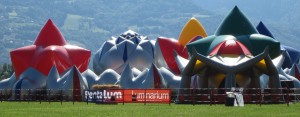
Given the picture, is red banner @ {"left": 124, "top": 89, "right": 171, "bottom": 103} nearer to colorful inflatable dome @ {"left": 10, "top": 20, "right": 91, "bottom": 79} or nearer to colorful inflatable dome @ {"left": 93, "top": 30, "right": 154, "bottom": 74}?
colorful inflatable dome @ {"left": 10, "top": 20, "right": 91, "bottom": 79}

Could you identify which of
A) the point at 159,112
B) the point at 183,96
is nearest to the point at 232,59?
the point at 183,96

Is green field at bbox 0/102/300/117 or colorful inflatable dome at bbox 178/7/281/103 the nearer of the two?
green field at bbox 0/102/300/117

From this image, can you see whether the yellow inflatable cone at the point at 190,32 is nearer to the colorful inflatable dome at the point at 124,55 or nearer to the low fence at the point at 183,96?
the colorful inflatable dome at the point at 124,55

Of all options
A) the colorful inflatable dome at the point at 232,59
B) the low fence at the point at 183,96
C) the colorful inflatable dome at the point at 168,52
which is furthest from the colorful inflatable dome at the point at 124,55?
the low fence at the point at 183,96

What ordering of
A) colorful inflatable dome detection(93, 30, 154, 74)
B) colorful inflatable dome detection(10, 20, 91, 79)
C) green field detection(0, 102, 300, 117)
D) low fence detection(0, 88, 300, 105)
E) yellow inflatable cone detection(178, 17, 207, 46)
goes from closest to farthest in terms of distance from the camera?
green field detection(0, 102, 300, 117) → low fence detection(0, 88, 300, 105) → colorful inflatable dome detection(10, 20, 91, 79) → yellow inflatable cone detection(178, 17, 207, 46) → colorful inflatable dome detection(93, 30, 154, 74)

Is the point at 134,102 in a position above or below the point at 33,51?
below

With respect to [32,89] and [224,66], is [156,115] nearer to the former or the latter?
[224,66]

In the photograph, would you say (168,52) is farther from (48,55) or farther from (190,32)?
(48,55)

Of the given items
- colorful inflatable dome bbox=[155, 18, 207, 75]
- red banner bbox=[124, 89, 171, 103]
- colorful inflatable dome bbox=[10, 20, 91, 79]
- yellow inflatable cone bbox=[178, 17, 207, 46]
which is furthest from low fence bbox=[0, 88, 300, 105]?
yellow inflatable cone bbox=[178, 17, 207, 46]

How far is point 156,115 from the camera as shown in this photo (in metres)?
32.8

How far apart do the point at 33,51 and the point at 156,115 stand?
49.6 m

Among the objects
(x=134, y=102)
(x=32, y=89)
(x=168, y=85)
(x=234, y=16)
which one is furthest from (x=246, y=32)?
(x=32, y=89)

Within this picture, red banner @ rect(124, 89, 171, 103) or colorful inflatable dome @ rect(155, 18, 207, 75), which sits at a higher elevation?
colorful inflatable dome @ rect(155, 18, 207, 75)

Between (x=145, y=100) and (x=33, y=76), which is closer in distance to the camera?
(x=145, y=100)
